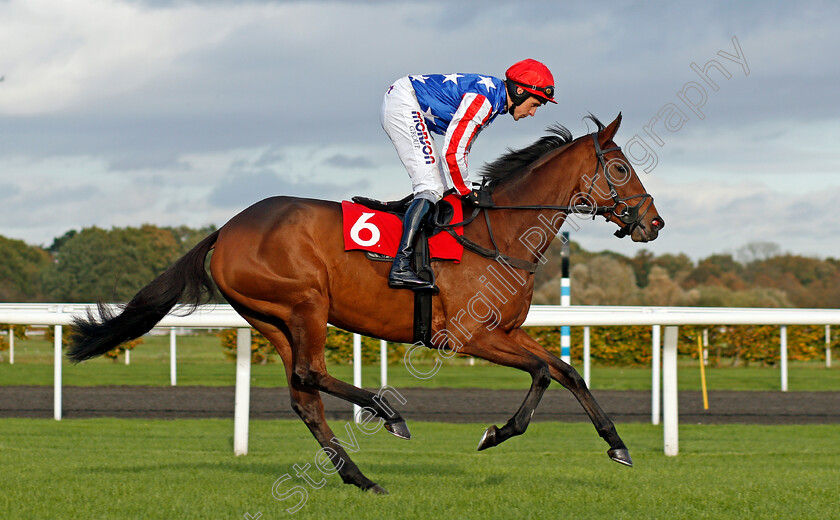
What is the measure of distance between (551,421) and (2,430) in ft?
16.8

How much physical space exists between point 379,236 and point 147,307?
148cm

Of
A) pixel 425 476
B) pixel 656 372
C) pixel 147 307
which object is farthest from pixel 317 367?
pixel 656 372

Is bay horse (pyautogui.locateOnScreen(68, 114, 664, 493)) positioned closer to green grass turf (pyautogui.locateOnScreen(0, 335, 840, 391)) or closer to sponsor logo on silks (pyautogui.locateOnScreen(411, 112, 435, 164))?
sponsor logo on silks (pyautogui.locateOnScreen(411, 112, 435, 164))

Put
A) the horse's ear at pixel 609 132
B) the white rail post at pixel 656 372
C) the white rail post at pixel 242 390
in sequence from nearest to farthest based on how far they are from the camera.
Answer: the horse's ear at pixel 609 132, the white rail post at pixel 242 390, the white rail post at pixel 656 372

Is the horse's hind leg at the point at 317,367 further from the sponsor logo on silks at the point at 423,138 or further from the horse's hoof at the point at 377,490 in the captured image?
the sponsor logo on silks at the point at 423,138

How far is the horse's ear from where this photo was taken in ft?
16.5

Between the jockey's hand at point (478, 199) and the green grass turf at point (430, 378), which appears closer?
the jockey's hand at point (478, 199)

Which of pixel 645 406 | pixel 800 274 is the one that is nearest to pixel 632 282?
pixel 800 274

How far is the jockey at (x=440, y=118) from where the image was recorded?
4.61m

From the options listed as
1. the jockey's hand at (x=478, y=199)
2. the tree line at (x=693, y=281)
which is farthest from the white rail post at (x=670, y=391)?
the tree line at (x=693, y=281)

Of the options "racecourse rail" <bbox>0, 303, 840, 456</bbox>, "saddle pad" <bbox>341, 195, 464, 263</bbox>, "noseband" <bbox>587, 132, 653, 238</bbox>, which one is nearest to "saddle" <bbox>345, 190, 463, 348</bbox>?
"saddle pad" <bbox>341, 195, 464, 263</bbox>

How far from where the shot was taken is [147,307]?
5168mm

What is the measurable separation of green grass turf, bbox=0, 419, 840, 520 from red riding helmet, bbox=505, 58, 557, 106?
2.06 m

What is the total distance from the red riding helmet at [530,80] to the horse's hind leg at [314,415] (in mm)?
1845
